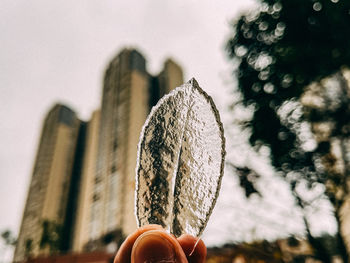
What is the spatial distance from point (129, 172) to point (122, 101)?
10.0 meters

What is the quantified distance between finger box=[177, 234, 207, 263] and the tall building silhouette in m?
21.2

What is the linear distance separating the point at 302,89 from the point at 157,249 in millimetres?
4596

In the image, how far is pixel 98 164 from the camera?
3488 cm

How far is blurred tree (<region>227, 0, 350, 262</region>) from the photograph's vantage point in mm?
4145

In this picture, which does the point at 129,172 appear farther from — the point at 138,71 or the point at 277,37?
the point at 277,37

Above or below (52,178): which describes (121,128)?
above

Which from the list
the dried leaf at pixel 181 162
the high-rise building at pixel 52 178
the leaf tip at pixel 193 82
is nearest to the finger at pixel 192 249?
the dried leaf at pixel 181 162

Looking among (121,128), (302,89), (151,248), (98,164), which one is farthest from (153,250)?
(98,164)

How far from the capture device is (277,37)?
4660 millimetres

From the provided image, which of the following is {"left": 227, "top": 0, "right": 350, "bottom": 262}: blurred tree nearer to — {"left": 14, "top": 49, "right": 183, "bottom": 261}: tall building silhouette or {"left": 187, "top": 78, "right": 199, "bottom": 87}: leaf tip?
{"left": 187, "top": 78, "right": 199, "bottom": 87}: leaf tip

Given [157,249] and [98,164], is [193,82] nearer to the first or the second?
[157,249]

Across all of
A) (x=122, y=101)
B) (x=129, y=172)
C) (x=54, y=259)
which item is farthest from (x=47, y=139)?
(x=54, y=259)

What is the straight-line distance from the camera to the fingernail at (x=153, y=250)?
2.25 ft

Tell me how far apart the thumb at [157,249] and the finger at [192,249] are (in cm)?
12
